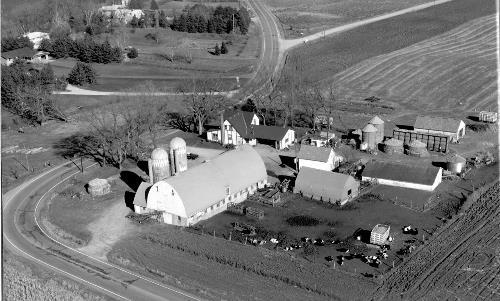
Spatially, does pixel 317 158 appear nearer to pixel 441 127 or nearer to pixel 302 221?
pixel 302 221

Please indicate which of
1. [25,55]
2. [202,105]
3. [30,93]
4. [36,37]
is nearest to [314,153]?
[202,105]

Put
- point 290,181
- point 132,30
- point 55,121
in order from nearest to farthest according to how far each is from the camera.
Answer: point 290,181, point 55,121, point 132,30

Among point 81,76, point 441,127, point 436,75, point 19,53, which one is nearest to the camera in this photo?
point 441,127

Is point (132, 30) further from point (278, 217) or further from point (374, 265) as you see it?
point (374, 265)

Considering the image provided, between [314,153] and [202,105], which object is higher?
[202,105]

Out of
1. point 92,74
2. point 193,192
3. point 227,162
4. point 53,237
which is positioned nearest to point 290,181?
point 227,162

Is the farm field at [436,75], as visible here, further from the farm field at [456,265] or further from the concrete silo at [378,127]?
the farm field at [456,265]

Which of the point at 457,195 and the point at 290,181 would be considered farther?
the point at 290,181
